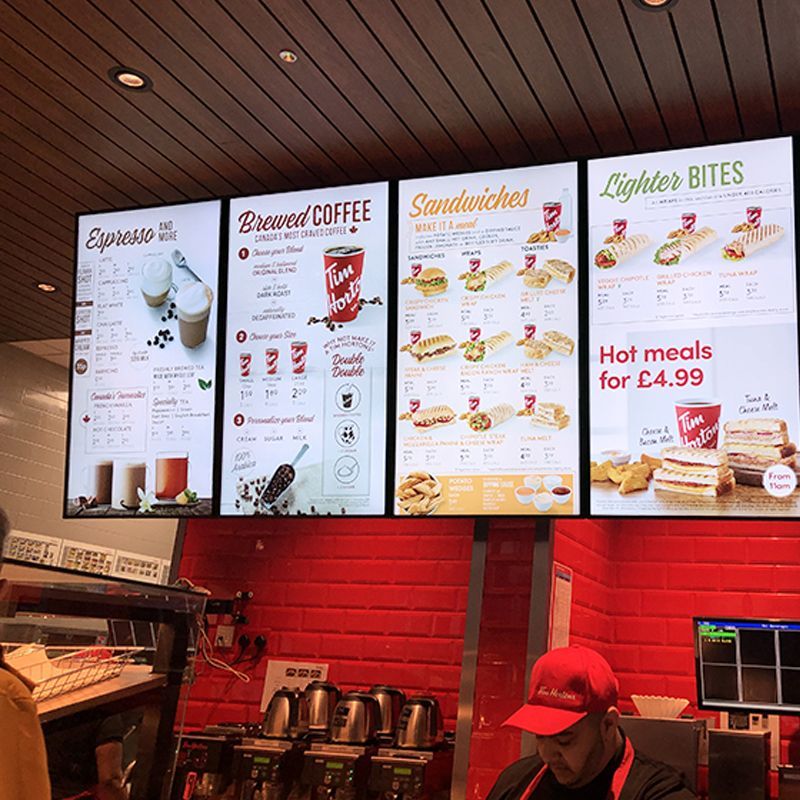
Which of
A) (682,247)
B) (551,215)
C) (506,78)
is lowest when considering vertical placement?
(682,247)

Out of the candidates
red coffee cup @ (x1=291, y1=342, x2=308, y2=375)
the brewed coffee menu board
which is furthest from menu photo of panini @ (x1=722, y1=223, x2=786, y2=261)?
the brewed coffee menu board

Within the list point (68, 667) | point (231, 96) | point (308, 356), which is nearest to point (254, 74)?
point (231, 96)

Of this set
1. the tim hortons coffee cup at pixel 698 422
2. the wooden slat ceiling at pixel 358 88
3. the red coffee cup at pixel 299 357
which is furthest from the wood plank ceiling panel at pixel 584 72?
the red coffee cup at pixel 299 357

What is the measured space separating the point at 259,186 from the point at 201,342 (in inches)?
30.3

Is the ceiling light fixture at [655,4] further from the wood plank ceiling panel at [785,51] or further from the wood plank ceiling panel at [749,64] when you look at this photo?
the wood plank ceiling panel at [785,51]

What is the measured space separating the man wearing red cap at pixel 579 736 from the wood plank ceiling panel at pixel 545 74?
6.53ft

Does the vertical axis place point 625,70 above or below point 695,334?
above

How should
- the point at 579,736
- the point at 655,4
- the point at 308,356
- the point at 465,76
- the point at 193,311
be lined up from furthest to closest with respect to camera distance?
the point at 193,311, the point at 308,356, the point at 465,76, the point at 655,4, the point at 579,736

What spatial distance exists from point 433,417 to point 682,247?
3.74 feet

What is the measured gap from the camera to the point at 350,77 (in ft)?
13.0

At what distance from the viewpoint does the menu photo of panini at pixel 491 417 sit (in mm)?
4230

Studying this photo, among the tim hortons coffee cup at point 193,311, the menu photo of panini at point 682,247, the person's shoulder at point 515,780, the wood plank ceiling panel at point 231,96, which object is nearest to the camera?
the person's shoulder at point 515,780

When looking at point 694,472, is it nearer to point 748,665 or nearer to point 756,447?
point 756,447

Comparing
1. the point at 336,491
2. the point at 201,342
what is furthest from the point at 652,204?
the point at 201,342
